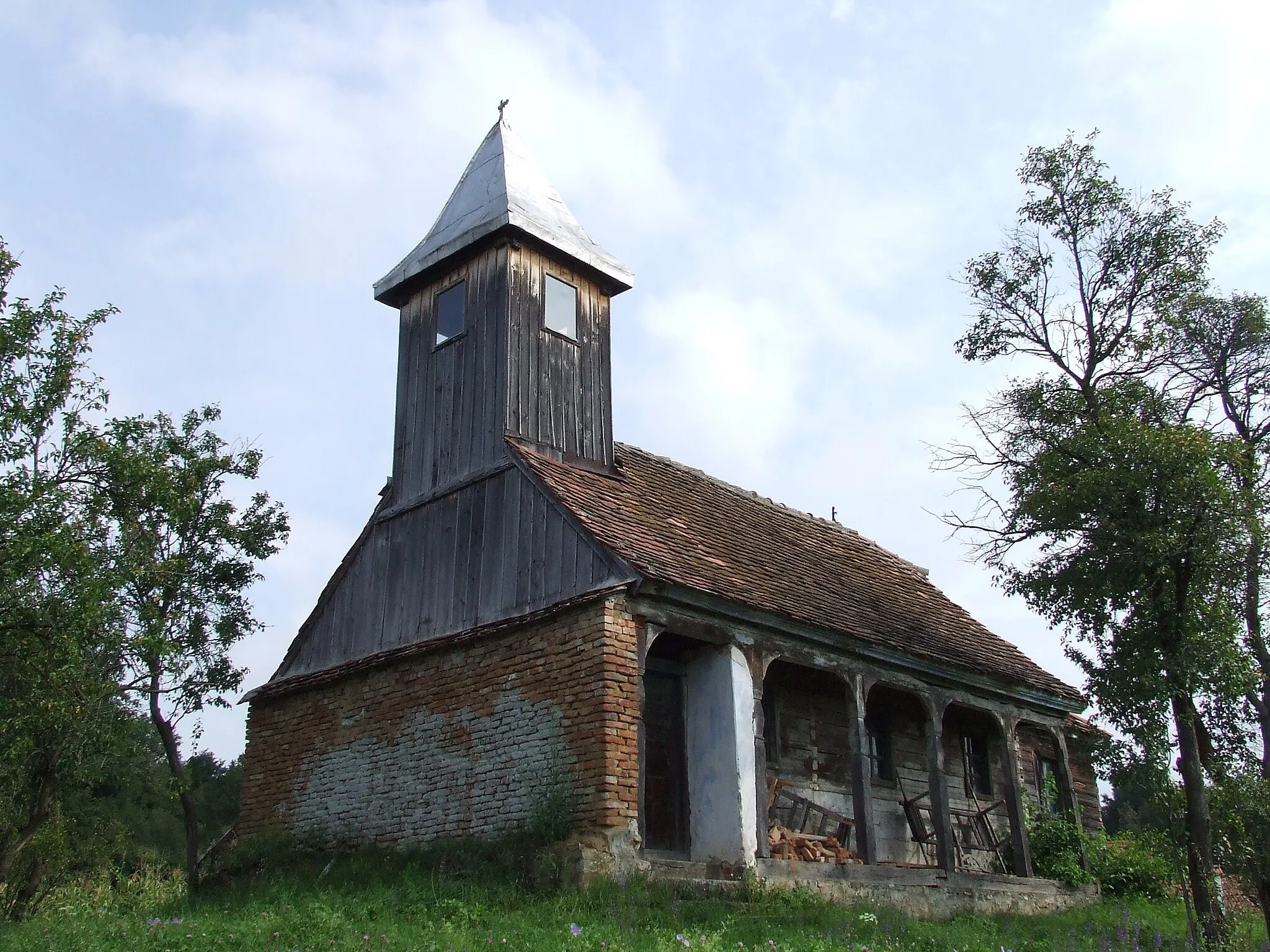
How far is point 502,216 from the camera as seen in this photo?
16234 millimetres

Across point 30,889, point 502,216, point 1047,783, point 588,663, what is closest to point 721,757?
point 588,663

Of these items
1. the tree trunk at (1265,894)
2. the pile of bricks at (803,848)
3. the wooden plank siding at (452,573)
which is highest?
the wooden plank siding at (452,573)

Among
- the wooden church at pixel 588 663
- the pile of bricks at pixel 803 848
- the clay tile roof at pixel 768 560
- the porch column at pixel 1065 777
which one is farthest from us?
the porch column at pixel 1065 777

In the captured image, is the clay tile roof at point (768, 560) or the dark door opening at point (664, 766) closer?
the dark door opening at point (664, 766)

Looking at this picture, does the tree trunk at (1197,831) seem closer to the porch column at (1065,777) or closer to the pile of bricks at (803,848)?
the pile of bricks at (803,848)

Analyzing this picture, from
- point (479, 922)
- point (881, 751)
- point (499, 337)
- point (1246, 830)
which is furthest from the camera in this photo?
point (881, 751)

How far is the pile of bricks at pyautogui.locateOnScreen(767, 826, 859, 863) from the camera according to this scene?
13.2 m

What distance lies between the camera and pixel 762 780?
43.3ft

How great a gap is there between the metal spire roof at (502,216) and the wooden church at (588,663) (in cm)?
7

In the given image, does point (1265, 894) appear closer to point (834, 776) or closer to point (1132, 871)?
point (834, 776)

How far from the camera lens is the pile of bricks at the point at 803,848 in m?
13.2

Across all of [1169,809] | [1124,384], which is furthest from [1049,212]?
[1169,809]

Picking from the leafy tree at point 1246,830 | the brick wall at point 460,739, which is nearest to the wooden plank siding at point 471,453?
the brick wall at point 460,739

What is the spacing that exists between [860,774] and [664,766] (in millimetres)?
2651
